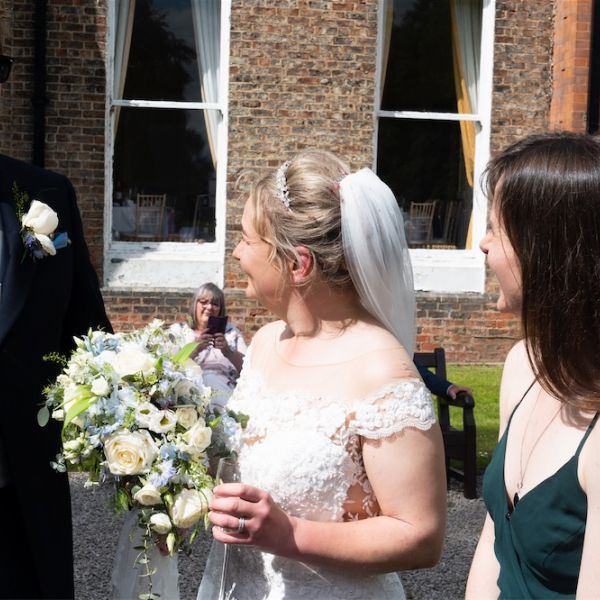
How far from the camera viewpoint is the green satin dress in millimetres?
1777

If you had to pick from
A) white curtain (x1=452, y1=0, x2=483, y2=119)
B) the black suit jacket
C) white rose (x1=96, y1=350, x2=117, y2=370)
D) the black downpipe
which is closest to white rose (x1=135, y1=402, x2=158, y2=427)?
white rose (x1=96, y1=350, x2=117, y2=370)

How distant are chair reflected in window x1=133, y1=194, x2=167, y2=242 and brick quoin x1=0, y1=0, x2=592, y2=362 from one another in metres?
0.53

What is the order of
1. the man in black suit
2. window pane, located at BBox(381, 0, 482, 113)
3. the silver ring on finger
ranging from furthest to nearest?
window pane, located at BBox(381, 0, 482, 113)
the man in black suit
the silver ring on finger

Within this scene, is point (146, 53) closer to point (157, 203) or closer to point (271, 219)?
point (157, 203)

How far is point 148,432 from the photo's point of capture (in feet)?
7.13

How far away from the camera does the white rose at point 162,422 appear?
7.07 feet

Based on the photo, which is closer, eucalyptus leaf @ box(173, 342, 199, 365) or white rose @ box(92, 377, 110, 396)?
white rose @ box(92, 377, 110, 396)

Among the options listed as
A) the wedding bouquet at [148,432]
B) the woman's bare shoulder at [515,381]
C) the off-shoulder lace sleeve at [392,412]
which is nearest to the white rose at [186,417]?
the wedding bouquet at [148,432]

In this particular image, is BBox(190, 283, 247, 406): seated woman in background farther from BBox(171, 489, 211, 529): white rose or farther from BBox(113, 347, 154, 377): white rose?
BBox(171, 489, 211, 529): white rose

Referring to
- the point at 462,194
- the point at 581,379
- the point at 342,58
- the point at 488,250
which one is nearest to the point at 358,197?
the point at 488,250

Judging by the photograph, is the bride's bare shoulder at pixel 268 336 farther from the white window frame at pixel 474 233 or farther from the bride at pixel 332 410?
the white window frame at pixel 474 233

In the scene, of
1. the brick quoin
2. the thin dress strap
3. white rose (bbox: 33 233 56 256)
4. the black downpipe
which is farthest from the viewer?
the brick quoin

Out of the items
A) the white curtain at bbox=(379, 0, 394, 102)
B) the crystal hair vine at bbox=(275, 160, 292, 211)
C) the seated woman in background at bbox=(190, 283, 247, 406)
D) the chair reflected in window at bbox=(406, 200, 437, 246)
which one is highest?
the white curtain at bbox=(379, 0, 394, 102)

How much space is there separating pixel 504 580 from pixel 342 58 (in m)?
9.19
